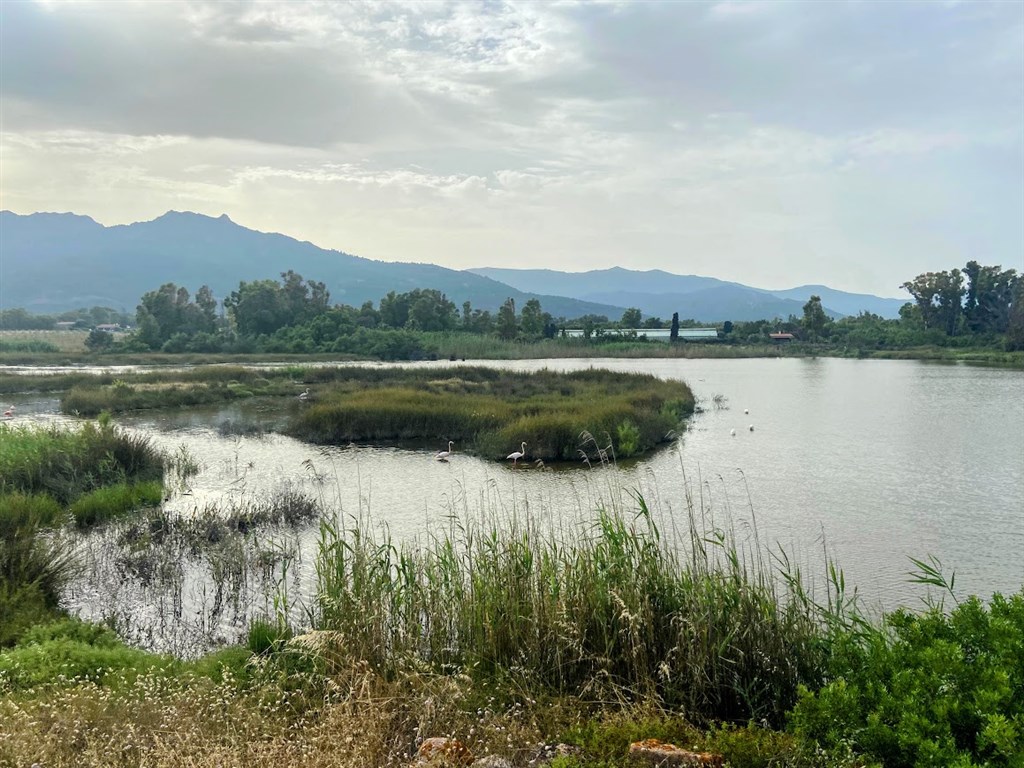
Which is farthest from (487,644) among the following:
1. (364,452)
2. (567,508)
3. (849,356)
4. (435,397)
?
(849,356)

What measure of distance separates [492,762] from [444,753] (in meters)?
0.27

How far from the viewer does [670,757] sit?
3.78 meters

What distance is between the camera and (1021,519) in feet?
44.9

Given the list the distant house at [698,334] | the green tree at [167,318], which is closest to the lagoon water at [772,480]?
the green tree at [167,318]

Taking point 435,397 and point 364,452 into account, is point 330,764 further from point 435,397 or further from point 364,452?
point 435,397

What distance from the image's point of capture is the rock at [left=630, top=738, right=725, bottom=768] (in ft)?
12.3

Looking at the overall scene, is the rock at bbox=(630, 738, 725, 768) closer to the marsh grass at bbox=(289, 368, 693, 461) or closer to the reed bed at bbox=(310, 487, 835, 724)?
the reed bed at bbox=(310, 487, 835, 724)

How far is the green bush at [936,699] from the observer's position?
3453 millimetres

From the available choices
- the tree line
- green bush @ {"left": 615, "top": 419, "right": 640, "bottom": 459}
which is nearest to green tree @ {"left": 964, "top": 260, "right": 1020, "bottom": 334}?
the tree line

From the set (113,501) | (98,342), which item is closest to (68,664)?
(113,501)

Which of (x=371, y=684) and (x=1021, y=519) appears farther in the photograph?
(x=1021, y=519)

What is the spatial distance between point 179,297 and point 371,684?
80128 millimetres

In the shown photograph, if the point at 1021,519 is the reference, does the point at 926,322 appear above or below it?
above

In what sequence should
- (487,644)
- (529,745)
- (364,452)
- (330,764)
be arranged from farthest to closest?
1. (364,452)
2. (487,644)
3. (529,745)
4. (330,764)
